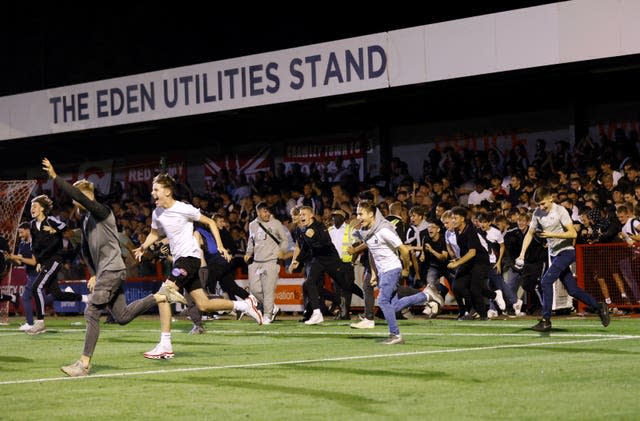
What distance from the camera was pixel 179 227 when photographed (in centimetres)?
1399

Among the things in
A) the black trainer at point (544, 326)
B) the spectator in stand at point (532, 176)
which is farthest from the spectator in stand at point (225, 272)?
the black trainer at point (544, 326)

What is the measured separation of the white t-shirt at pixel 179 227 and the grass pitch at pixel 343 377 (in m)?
1.25

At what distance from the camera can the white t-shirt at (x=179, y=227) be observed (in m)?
13.9

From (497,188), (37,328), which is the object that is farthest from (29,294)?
(497,188)

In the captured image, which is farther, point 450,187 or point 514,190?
point 450,187

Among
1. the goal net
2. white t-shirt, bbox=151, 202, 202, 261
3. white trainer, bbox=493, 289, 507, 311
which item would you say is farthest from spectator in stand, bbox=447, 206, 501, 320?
the goal net

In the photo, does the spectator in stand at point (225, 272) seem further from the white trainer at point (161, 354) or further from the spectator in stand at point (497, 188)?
the white trainer at point (161, 354)

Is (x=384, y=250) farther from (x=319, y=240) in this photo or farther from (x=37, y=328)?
(x=37, y=328)

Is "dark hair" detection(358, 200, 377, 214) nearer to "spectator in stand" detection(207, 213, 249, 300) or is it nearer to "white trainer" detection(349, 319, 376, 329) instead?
"white trainer" detection(349, 319, 376, 329)

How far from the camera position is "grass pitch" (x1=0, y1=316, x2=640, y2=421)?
348 inches

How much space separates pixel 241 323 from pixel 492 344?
328 inches

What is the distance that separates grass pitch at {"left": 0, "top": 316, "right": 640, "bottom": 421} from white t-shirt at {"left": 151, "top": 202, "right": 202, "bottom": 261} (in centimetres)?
125

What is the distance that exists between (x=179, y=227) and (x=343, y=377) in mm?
3806

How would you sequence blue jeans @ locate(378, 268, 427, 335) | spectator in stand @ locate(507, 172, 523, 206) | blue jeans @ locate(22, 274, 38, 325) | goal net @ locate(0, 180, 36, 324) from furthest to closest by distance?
goal net @ locate(0, 180, 36, 324) → spectator in stand @ locate(507, 172, 523, 206) → blue jeans @ locate(22, 274, 38, 325) → blue jeans @ locate(378, 268, 427, 335)
